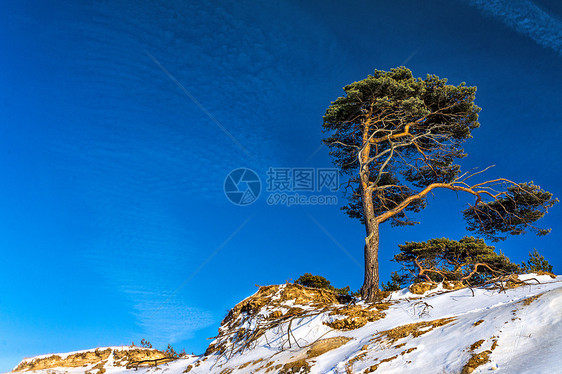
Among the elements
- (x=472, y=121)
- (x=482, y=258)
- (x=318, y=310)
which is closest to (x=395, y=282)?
(x=482, y=258)

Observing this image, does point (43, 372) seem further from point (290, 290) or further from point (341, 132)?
point (341, 132)

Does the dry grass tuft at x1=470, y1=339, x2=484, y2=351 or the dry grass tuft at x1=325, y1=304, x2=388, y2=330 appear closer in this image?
the dry grass tuft at x1=470, y1=339, x2=484, y2=351

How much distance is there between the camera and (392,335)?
443cm

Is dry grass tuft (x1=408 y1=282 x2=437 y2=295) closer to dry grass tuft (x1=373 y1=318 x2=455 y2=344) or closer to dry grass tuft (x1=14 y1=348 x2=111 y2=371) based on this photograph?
dry grass tuft (x1=373 y1=318 x2=455 y2=344)

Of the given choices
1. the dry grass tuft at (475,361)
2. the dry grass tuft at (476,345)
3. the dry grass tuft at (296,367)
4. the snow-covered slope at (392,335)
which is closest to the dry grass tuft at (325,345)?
the snow-covered slope at (392,335)

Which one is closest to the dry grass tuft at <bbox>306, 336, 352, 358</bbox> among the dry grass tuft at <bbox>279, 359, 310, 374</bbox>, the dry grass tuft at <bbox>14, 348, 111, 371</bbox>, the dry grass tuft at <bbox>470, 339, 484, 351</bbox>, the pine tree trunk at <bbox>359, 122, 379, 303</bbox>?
the dry grass tuft at <bbox>279, 359, 310, 374</bbox>

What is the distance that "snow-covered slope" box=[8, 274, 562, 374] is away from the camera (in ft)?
9.62

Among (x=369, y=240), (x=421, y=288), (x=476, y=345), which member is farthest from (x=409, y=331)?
(x=369, y=240)

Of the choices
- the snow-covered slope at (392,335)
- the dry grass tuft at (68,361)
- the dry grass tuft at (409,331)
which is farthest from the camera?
the dry grass tuft at (68,361)

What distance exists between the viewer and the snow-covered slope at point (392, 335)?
293 cm

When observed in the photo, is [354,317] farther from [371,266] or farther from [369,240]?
[369,240]

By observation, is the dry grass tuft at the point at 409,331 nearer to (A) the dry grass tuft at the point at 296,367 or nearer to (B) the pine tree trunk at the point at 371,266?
(A) the dry grass tuft at the point at 296,367

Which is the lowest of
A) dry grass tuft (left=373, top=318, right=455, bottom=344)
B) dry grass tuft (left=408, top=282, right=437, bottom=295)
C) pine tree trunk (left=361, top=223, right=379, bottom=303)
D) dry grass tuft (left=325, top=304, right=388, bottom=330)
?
dry grass tuft (left=373, top=318, right=455, bottom=344)

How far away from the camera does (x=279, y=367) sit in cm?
480
